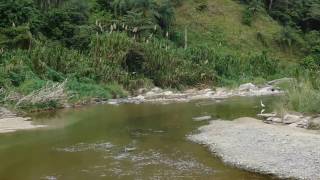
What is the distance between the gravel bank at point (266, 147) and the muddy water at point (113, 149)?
86 centimetres

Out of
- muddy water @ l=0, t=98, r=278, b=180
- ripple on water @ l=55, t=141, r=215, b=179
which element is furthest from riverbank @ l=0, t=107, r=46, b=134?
ripple on water @ l=55, t=141, r=215, b=179

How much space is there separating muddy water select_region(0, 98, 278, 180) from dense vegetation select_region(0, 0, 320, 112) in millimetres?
8309

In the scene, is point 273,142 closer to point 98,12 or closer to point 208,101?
point 208,101

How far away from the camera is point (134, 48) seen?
6056 centimetres

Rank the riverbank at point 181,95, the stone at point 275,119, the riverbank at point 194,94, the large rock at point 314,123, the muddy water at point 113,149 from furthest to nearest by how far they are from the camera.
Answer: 1. the riverbank at point 194,94
2. the riverbank at point 181,95
3. the stone at point 275,119
4. the large rock at point 314,123
5. the muddy water at point 113,149

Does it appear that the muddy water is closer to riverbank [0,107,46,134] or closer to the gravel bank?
the gravel bank

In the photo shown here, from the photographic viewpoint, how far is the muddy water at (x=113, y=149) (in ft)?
63.9

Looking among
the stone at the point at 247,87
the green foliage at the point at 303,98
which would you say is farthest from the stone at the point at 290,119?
the stone at the point at 247,87

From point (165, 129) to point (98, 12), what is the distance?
49605mm

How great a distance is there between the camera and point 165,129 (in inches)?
1200

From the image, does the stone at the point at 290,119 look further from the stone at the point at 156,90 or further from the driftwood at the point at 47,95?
the stone at the point at 156,90

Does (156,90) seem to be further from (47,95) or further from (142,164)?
(142,164)

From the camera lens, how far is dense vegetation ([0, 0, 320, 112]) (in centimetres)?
4797

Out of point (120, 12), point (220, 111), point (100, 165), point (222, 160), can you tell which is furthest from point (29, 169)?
point (120, 12)
